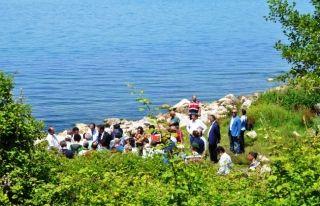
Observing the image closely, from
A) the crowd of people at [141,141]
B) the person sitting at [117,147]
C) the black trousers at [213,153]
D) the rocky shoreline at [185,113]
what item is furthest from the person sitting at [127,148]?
the rocky shoreline at [185,113]

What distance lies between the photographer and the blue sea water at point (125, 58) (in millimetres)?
48031

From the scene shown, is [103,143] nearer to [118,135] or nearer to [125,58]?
[118,135]

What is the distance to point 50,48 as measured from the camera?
240 feet

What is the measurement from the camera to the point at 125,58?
65938 millimetres

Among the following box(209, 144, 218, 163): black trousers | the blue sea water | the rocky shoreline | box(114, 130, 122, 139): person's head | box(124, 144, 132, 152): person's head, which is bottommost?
box(209, 144, 218, 163): black trousers

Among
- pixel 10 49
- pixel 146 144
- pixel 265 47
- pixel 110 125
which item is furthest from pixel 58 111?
pixel 265 47

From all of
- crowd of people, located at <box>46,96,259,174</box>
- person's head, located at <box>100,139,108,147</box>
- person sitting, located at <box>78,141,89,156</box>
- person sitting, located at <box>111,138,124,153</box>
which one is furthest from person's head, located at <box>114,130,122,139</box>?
person sitting, located at <box>78,141,89,156</box>

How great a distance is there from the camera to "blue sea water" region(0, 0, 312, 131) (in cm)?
4803

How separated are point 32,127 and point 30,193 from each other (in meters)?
1.32

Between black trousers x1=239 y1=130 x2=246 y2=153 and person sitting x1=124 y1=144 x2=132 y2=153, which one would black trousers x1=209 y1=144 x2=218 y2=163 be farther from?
person sitting x1=124 y1=144 x2=132 y2=153

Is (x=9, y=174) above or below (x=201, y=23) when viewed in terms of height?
below

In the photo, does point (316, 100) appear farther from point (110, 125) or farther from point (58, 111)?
point (58, 111)

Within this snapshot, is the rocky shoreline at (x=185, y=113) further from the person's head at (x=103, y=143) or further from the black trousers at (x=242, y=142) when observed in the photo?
the person's head at (x=103, y=143)

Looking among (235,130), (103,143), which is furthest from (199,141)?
(103,143)
